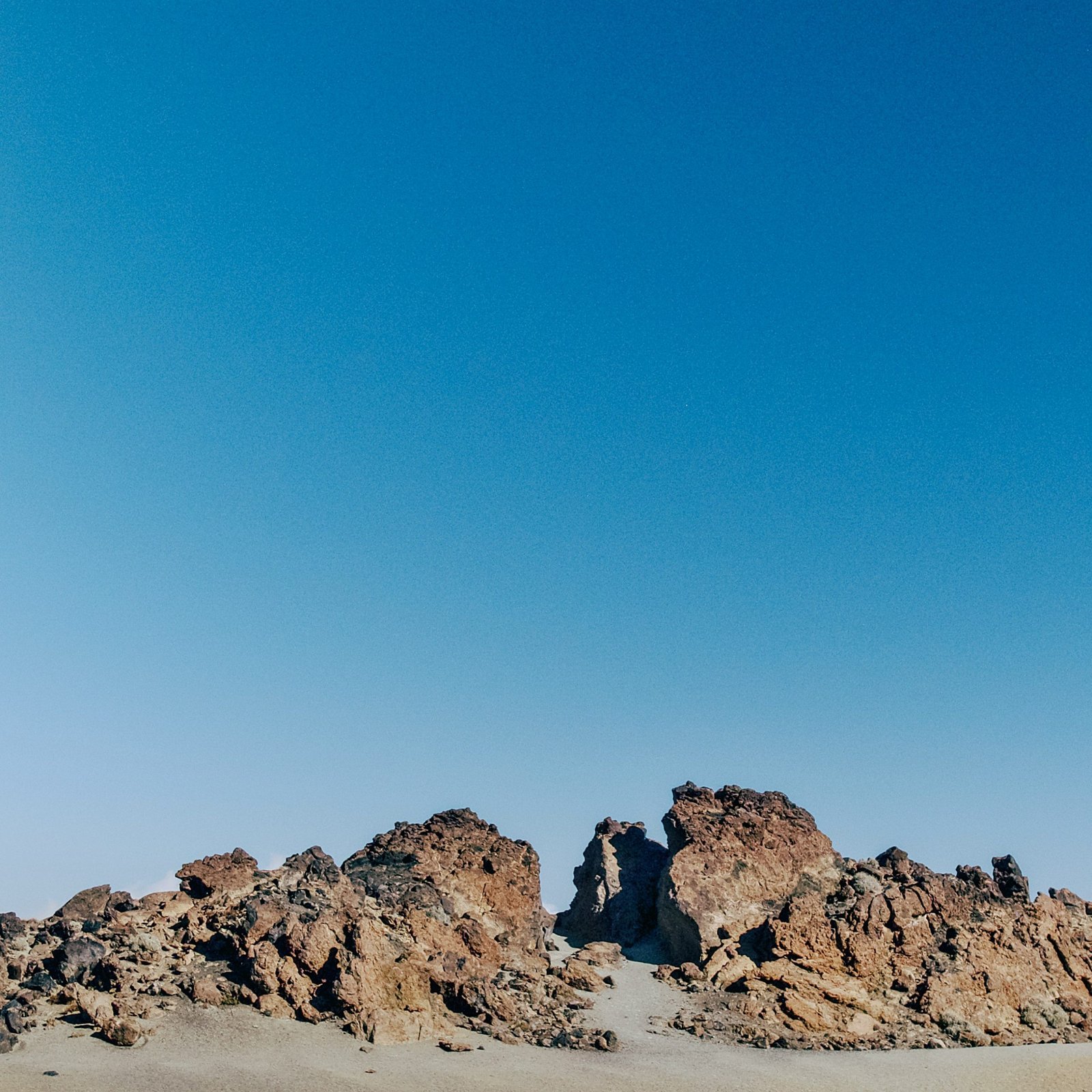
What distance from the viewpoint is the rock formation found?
37.0m

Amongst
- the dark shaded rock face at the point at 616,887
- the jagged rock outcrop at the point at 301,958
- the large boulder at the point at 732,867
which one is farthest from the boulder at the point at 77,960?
the dark shaded rock face at the point at 616,887

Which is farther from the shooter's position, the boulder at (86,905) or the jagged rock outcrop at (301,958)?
the boulder at (86,905)

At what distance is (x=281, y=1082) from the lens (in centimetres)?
2656

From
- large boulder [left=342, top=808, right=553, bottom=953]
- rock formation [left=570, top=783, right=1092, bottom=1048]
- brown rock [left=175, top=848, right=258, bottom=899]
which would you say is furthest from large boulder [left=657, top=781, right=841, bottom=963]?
brown rock [left=175, top=848, right=258, bottom=899]

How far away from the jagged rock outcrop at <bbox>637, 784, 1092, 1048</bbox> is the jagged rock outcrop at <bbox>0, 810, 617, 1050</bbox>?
7062 millimetres

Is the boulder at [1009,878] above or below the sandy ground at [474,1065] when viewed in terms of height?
above

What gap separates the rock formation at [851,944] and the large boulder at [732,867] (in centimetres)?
7

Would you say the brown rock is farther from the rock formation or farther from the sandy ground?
the rock formation

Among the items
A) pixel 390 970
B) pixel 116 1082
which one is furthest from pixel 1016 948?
pixel 116 1082

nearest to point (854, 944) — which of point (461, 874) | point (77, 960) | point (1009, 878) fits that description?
point (1009, 878)

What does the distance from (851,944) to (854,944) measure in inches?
4.6

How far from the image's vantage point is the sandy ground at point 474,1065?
26.5 meters

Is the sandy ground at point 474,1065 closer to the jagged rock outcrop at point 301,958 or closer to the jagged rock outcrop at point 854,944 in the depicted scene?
the jagged rock outcrop at point 301,958

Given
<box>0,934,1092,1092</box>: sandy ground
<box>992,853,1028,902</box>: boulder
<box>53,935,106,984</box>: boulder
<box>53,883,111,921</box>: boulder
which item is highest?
<box>992,853,1028,902</box>: boulder
